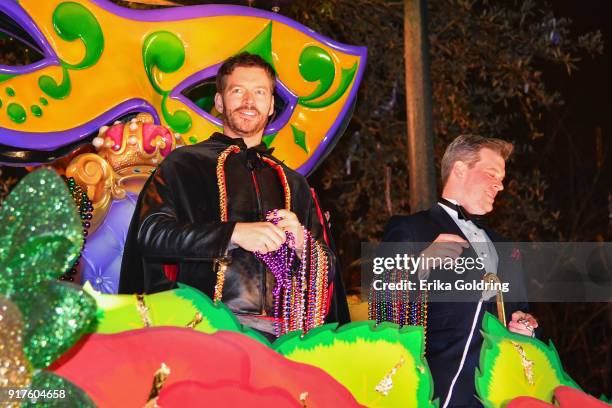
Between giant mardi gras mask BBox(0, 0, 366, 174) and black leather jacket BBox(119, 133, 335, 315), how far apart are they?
24.3 inches

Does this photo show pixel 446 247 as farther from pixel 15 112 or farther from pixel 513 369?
pixel 15 112

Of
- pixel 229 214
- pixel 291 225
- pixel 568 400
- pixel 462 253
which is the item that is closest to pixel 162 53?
pixel 229 214

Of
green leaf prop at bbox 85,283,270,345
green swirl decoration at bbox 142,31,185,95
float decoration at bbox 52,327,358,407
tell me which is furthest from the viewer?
green swirl decoration at bbox 142,31,185,95

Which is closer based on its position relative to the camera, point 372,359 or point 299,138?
point 372,359

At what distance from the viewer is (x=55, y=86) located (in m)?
3.50

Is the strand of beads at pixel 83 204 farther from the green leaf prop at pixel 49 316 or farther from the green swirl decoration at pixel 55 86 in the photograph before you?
the green leaf prop at pixel 49 316

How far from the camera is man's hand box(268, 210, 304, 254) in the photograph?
2.87 m

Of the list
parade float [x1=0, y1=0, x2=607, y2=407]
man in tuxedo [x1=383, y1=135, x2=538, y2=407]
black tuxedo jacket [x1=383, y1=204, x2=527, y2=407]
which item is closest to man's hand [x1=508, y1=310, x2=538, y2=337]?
man in tuxedo [x1=383, y1=135, x2=538, y2=407]

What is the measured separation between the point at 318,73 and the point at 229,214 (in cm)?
119

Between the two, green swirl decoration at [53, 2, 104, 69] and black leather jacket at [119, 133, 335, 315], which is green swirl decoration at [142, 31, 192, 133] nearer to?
green swirl decoration at [53, 2, 104, 69]

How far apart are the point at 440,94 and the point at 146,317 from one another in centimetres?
637

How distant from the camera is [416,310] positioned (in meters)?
3.59

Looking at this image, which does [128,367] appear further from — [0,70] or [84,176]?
[0,70]

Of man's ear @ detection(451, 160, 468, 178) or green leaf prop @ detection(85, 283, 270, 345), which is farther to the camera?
man's ear @ detection(451, 160, 468, 178)
